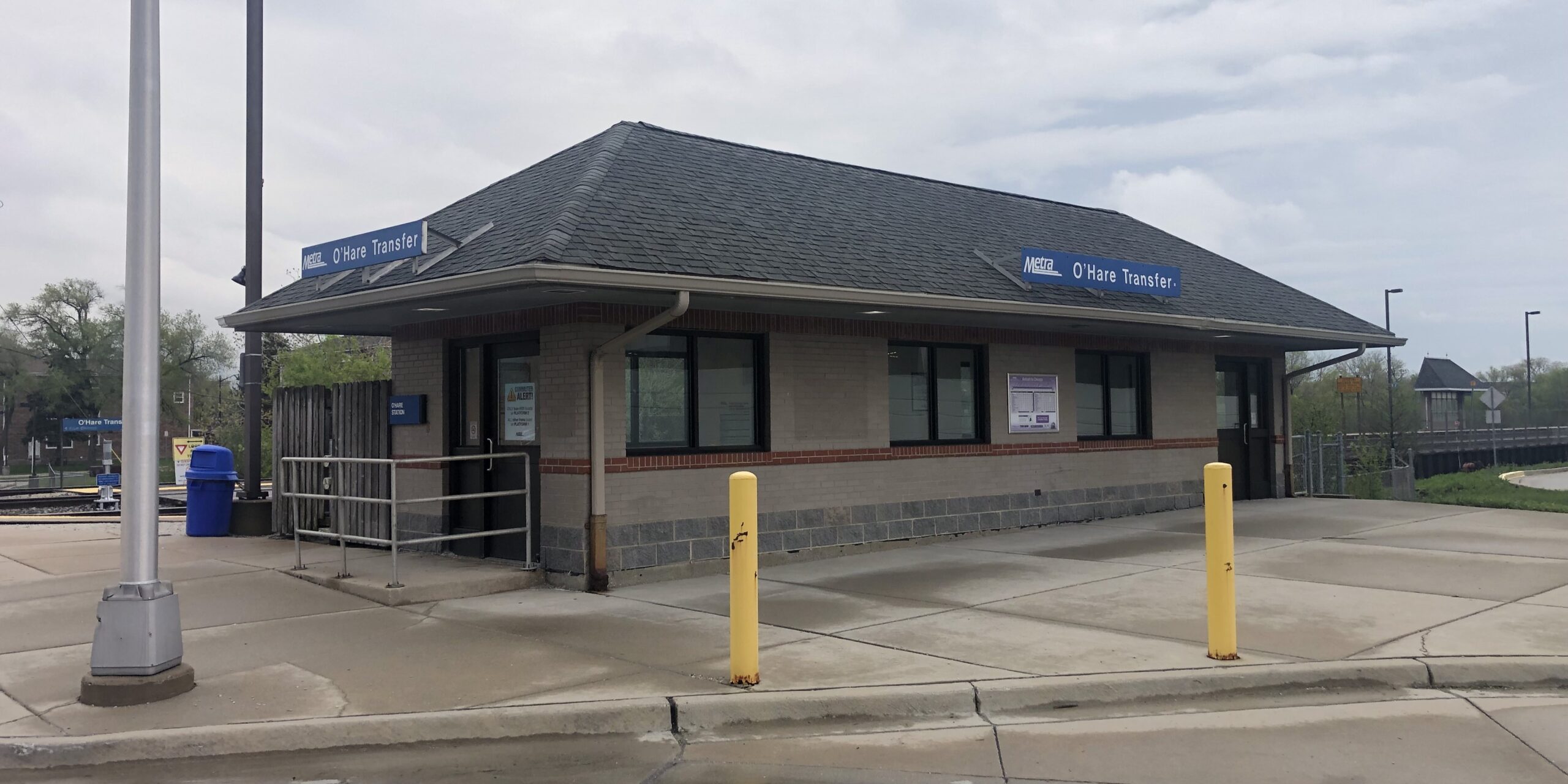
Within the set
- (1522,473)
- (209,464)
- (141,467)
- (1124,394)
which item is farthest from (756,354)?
(1522,473)

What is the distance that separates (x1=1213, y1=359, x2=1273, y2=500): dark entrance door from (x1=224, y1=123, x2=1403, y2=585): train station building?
1.37 metres

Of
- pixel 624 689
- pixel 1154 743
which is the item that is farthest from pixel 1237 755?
pixel 624 689

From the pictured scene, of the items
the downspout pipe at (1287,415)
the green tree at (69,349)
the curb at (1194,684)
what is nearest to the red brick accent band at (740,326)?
the downspout pipe at (1287,415)

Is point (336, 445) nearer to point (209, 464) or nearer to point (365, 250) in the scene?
point (209, 464)

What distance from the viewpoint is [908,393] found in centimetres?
1338

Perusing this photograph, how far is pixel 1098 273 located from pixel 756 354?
4.94 meters

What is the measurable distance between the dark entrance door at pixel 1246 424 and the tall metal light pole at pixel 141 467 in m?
15.4

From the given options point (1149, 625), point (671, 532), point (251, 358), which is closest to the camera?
point (1149, 625)

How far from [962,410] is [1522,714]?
8172 mm

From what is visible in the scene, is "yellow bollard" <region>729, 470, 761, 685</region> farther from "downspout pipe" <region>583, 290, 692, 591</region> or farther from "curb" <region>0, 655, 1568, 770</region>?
"downspout pipe" <region>583, 290, 692, 591</region>

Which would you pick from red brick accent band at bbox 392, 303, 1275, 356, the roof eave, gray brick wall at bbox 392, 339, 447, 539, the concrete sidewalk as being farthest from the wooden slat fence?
the roof eave

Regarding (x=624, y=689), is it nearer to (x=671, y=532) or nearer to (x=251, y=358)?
(x=671, y=532)

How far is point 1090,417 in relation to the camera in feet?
51.6

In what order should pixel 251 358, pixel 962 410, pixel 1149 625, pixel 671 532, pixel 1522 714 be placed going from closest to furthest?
1. pixel 1522 714
2. pixel 1149 625
3. pixel 671 532
4. pixel 962 410
5. pixel 251 358
